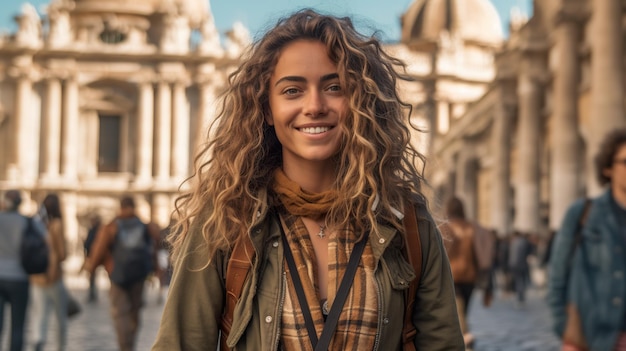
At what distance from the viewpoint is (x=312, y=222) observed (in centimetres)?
241

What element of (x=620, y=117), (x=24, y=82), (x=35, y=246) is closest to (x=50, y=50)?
(x=24, y=82)

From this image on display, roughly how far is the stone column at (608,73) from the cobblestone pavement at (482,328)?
8.66 ft

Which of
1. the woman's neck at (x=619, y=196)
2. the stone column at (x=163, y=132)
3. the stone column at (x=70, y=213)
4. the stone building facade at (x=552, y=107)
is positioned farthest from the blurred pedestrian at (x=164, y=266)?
the stone column at (x=163, y=132)

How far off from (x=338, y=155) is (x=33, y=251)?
574 centimetres

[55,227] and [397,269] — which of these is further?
[55,227]

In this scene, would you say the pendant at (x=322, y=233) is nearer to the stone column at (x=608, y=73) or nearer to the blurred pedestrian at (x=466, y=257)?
the blurred pedestrian at (x=466, y=257)

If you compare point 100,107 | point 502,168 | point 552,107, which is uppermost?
point 100,107

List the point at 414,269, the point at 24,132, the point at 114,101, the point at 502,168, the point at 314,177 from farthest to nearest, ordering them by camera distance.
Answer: the point at 114,101, the point at 24,132, the point at 502,168, the point at 314,177, the point at 414,269

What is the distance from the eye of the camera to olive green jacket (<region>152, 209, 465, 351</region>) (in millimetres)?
2281

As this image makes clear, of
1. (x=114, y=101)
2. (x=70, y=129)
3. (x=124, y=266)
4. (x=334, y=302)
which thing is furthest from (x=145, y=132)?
(x=334, y=302)

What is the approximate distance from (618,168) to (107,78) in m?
49.4

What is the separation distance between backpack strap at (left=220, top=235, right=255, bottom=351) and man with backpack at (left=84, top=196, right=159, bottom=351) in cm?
607

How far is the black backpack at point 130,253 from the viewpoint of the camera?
834 centimetres

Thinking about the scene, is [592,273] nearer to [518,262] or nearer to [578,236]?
[578,236]
